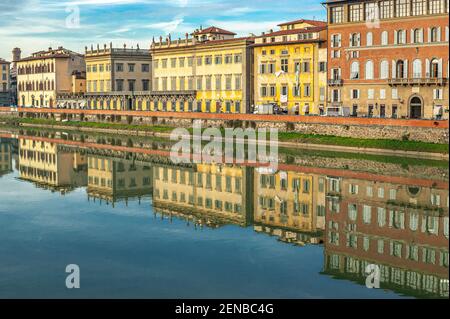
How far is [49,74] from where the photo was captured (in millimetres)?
99625

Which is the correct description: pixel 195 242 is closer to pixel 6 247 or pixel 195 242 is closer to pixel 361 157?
pixel 6 247

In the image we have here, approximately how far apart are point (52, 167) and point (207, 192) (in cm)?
1651

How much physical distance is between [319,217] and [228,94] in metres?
41.7

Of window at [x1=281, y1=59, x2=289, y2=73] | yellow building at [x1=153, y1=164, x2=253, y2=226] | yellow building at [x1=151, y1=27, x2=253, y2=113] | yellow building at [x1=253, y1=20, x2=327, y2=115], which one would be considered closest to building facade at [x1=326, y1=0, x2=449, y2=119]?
yellow building at [x1=253, y1=20, x2=327, y2=115]

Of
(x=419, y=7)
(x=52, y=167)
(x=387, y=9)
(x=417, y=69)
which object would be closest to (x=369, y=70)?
(x=417, y=69)

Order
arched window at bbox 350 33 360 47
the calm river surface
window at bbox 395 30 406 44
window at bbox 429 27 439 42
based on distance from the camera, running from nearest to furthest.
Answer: the calm river surface
window at bbox 429 27 439 42
window at bbox 395 30 406 44
arched window at bbox 350 33 360 47

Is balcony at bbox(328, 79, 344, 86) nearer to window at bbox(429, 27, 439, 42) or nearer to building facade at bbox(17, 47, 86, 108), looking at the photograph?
window at bbox(429, 27, 439, 42)

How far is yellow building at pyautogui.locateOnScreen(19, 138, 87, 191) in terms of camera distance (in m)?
41.0

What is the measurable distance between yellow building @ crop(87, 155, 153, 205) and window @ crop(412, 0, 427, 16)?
78.9 ft

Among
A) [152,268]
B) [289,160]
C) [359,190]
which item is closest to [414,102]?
[289,160]

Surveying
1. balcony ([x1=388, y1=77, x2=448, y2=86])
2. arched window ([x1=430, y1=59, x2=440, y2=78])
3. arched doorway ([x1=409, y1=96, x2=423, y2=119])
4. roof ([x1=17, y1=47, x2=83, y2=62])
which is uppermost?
roof ([x1=17, y1=47, x2=83, y2=62])
